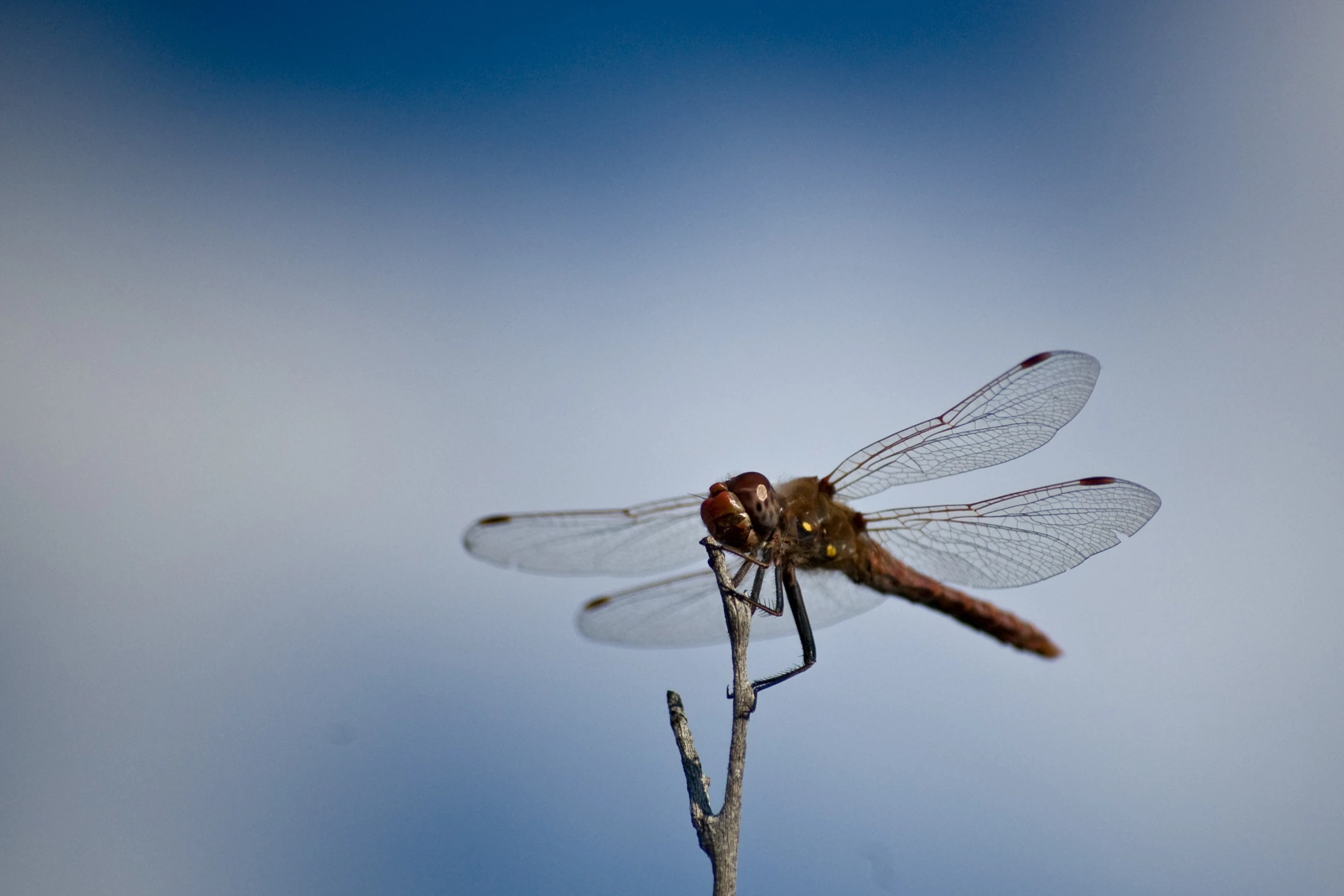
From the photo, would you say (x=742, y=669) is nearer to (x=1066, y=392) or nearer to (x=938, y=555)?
(x=938, y=555)

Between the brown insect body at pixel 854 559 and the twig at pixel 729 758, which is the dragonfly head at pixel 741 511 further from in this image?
the twig at pixel 729 758

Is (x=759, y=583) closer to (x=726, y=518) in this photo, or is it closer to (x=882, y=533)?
(x=726, y=518)

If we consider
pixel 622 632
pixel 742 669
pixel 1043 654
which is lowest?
pixel 1043 654

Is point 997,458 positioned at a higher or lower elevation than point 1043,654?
higher

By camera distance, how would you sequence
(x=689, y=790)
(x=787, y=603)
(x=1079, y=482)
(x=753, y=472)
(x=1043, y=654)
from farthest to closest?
(x=1043, y=654), (x=1079, y=482), (x=787, y=603), (x=753, y=472), (x=689, y=790)

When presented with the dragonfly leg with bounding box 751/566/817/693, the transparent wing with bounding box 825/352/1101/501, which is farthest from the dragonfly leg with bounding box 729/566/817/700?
the transparent wing with bounding box 825/352/1101/501

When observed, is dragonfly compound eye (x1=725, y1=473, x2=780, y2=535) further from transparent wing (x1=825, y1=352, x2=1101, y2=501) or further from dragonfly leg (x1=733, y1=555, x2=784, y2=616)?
transparent wing (x1=825, y1=352, x2=1101, y2=501)

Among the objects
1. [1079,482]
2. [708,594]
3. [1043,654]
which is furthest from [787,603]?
[1043,654]

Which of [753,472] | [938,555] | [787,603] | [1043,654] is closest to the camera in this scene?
[753,472]

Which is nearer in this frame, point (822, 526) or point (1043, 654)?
point (822, 526)
